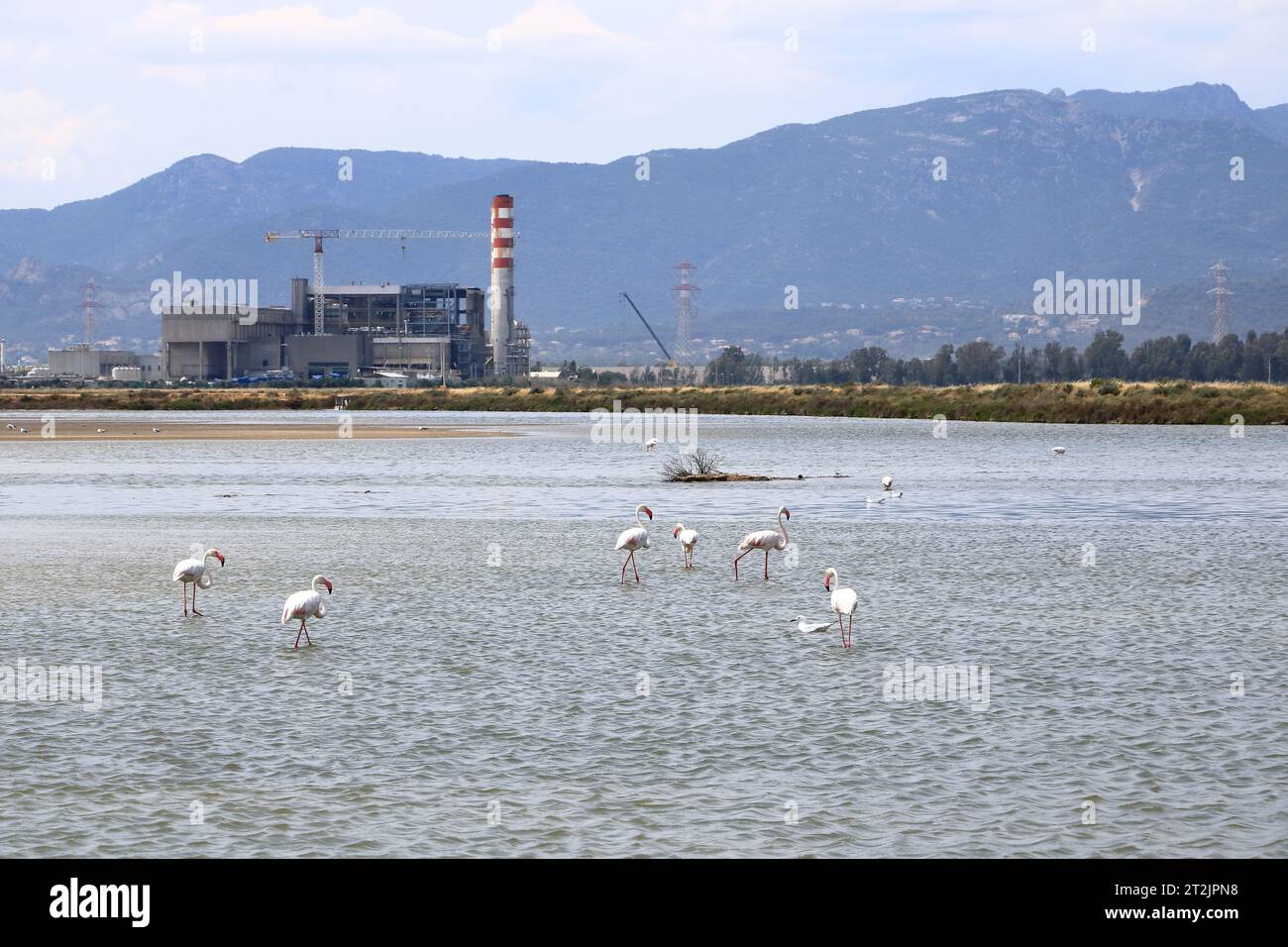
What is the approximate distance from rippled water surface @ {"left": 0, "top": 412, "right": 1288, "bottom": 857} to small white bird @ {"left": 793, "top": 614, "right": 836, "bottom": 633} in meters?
0.19

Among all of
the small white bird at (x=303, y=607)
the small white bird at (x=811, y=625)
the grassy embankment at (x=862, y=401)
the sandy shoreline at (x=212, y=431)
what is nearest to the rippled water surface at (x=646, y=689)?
the small white bird at (x=811, y=625)

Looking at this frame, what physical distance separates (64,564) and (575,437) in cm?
7199

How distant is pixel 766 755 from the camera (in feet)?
54.2

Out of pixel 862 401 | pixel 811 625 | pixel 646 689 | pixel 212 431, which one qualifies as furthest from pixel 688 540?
pixel 862 401

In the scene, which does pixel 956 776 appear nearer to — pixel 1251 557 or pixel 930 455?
pixel 1251 557

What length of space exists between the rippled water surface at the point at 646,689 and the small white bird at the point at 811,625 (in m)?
0.19

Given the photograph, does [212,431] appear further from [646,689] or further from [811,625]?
[646,689]

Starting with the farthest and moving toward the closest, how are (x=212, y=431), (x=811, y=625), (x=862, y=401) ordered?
(x=862, y=401) → (x=212, y=431) → (x=811, y=625)

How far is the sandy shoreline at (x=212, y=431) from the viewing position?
100 meters

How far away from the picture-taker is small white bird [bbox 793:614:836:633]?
24.2m

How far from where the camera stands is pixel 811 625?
24625mm

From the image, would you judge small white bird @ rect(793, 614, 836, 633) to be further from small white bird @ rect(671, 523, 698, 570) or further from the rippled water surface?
small white bird @ rect(671, 523, 698, 570)

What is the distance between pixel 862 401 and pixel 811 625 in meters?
124

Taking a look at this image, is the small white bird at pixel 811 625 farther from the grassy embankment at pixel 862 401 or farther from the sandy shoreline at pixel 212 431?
the grassy embankment at pixel 862 401
